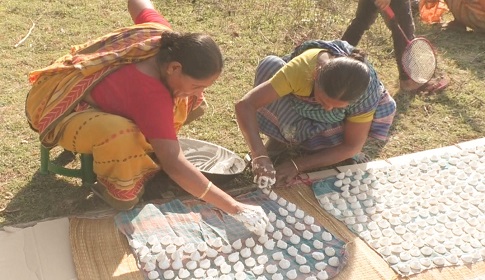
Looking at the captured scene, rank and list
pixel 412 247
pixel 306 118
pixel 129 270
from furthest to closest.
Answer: pixel 306 118 < pixel 412 247 < pixel 129 270

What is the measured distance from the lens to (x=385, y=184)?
2727 mm

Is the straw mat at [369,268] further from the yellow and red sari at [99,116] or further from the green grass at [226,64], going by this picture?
the yellow and red sari at [99,116]

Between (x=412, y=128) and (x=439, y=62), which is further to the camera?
(x=439, y=62)

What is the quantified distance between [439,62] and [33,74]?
9.68 ft

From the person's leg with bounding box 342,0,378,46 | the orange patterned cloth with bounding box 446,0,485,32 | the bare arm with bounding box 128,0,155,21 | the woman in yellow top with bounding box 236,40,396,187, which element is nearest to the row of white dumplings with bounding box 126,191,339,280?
the woman in yellow top with bounding box 236,40,396,187

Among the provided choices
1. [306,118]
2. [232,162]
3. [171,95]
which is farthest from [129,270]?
[306,118]

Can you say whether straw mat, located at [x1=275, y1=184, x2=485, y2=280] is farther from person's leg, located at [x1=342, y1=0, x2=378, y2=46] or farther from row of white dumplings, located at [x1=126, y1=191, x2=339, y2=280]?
person's leg, located at [x1=342, y1=0, x2=378, y2=46]

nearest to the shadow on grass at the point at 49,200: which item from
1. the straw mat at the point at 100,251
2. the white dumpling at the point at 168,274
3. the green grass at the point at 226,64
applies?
the green grass at the point at 226,64

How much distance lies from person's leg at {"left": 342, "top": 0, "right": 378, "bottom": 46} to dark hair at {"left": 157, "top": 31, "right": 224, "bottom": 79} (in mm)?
1823

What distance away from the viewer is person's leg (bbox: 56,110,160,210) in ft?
7.13

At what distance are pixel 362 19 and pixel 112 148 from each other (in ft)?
6.95

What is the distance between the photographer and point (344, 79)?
85.5 inches

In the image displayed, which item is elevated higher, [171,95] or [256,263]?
[171,95]

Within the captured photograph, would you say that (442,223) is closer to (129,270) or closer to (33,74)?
(129,270)
